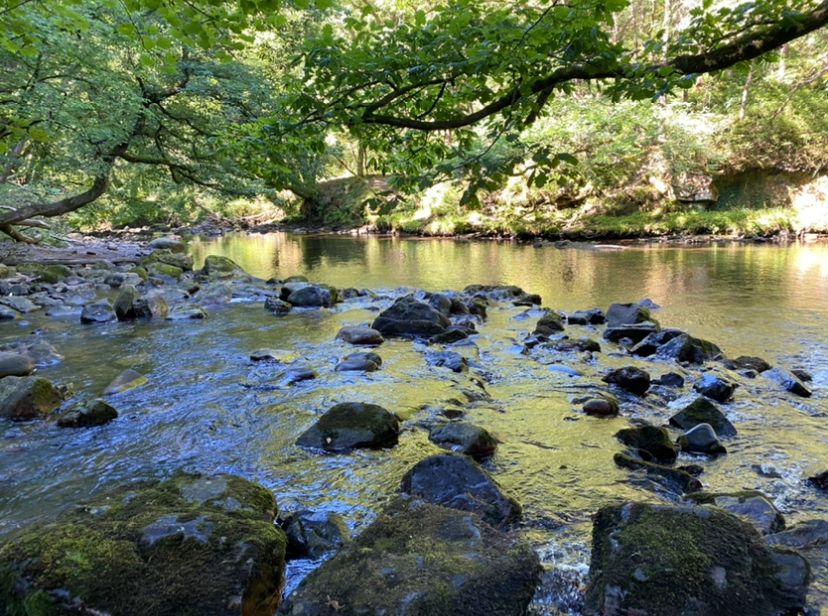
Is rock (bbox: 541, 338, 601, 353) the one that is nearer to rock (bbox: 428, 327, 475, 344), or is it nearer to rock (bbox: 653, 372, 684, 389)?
rock (bbox: 428, 327, 475, 344)

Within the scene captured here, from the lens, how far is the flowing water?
387 cm

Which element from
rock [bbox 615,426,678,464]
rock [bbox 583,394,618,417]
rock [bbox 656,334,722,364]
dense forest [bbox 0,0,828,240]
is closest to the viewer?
dense forest [bbox 0,0,828,240]

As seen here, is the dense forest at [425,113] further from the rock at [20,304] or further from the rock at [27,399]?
the rock at [20,304]

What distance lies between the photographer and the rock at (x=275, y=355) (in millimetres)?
7480

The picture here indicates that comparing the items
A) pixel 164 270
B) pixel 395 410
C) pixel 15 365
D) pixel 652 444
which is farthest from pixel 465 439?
pixel 164 270

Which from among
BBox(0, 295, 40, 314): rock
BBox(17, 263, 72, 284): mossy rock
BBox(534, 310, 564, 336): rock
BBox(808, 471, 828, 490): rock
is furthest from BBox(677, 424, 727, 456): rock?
BBox(17, 263, 72, 284): mossy rock

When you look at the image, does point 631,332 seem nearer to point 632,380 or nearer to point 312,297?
point 632,380

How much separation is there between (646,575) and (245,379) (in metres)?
5.04

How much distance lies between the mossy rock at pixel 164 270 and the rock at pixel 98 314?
622 centimetres

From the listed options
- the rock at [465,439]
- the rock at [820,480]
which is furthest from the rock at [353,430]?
the rock at [820,480]

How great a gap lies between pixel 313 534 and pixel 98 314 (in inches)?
331

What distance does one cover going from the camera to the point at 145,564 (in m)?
2.60

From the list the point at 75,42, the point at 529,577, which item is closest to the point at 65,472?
the point at 529,577

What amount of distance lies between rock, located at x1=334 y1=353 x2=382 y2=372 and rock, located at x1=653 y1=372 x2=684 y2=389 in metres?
3.23
